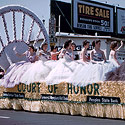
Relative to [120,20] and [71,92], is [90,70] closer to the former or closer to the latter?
[71,92]

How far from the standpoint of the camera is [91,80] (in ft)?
28.7

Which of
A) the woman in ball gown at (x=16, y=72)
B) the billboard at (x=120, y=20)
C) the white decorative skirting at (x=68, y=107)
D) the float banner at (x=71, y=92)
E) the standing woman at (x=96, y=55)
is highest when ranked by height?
the billboard at (x=120, y=20)

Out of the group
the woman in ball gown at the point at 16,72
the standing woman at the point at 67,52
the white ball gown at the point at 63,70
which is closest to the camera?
the white ball gown at the point at 63,70

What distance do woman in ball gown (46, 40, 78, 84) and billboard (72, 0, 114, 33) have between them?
85.8ft

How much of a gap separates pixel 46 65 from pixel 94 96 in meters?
2.19

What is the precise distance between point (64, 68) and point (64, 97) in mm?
748

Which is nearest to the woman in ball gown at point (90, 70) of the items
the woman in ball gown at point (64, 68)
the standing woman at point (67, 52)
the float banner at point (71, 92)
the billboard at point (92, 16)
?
the float banner at point (71, 92)

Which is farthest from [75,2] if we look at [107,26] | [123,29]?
[123,29]

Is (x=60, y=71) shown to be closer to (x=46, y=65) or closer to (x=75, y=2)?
(x=46, y=65)

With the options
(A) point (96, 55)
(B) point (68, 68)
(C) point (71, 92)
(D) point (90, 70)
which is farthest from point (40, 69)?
(D) point (90, 70)

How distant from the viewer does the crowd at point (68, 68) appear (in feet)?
28.3

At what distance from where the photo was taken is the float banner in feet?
26.9

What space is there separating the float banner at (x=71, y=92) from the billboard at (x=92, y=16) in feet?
83.2

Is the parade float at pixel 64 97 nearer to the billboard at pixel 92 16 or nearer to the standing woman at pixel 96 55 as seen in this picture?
the standing woman at pixel 96 55
